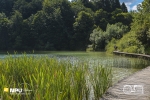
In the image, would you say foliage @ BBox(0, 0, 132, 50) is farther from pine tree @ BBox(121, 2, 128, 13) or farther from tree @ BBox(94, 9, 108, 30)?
pine tree @ BBox(121, 2, 128, 13)

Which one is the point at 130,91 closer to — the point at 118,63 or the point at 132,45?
the point at 118,63

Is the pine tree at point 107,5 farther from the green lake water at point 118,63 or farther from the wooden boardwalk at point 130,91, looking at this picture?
the wooden boardwalk at point 130,91

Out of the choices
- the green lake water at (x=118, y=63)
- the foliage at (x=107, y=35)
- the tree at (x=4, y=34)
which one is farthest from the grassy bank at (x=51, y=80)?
the tree at (x=4, y=34)

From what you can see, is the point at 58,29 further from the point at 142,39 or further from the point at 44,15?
the point at 142,39

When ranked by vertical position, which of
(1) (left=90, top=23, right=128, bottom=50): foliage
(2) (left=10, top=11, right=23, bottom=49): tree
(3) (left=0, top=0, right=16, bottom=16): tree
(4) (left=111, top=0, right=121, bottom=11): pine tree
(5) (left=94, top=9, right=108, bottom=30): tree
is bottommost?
(1) (left=90, top=23, right=128, bottom=50): foliage

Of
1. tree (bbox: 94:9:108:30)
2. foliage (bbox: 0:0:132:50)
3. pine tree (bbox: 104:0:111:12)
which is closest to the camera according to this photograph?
foliage (bbox: 0:0:132:50)

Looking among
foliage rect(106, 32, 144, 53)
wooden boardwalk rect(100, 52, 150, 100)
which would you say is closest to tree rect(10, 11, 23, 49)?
foliage rect(106, 32, 144, 53)

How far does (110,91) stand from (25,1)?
66592mm

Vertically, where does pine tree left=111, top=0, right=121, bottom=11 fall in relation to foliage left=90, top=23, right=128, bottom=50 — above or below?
above

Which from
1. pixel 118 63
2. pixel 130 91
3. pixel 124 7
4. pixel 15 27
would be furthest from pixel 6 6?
pixel 130 91

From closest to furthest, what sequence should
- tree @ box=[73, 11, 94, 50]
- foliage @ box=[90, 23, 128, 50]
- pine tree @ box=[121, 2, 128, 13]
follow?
foliage @ box=[90, 23, 128, 50], tree @ box=[73, 11, 94, 50], pine tree @ box=[121, 2, 128, 13]

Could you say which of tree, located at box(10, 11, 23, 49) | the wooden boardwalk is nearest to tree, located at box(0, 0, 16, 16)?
tree, located at box(10, 11, 23, 49)

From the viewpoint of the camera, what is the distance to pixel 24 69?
236 inches

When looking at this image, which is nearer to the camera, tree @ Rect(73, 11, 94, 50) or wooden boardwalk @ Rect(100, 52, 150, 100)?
wooden boardwalk @ Rect(100, 52, 150, 100)
